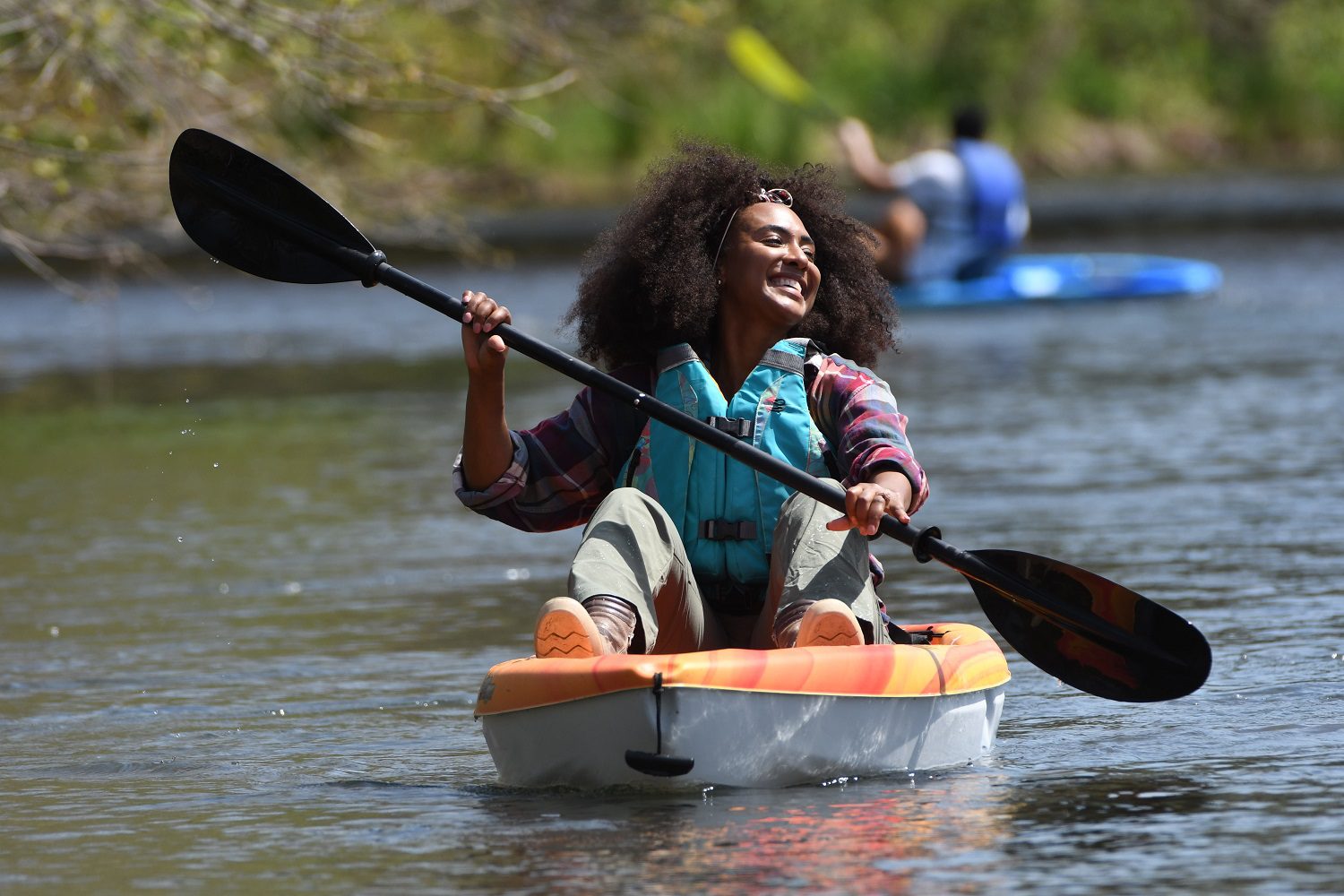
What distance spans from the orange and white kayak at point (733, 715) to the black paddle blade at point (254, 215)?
57.7 inches

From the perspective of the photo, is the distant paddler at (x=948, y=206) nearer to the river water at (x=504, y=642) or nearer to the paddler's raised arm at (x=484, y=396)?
the river water at (x=504, y=642)

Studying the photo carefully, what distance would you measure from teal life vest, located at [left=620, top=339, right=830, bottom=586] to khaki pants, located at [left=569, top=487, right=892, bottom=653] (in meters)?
0.11

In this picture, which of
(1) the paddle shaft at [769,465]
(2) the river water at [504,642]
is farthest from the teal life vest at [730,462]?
(2) the river water at [504,642]

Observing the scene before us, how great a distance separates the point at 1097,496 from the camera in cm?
952

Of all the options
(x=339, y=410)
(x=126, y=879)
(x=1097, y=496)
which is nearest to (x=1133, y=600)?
(x=126, y=879)

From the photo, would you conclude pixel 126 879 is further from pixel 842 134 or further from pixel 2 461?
pixel 842 134

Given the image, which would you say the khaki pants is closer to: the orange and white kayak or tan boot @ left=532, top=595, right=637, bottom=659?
tan boot @ left=532, top=595, right=637, bottom=659

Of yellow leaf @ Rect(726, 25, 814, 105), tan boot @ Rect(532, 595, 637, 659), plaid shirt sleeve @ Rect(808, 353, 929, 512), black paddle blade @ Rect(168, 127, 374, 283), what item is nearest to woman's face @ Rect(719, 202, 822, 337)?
plaid shirt sleeve @ Rect(808, 353, 929, 512)

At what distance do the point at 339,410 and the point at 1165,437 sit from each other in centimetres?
515

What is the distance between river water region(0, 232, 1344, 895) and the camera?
4461 mm

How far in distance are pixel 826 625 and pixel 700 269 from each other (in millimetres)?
1024

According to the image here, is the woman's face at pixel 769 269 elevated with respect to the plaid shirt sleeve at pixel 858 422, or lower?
elevated

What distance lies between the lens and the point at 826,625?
4.91 metres

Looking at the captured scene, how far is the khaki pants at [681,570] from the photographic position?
4996 mm
